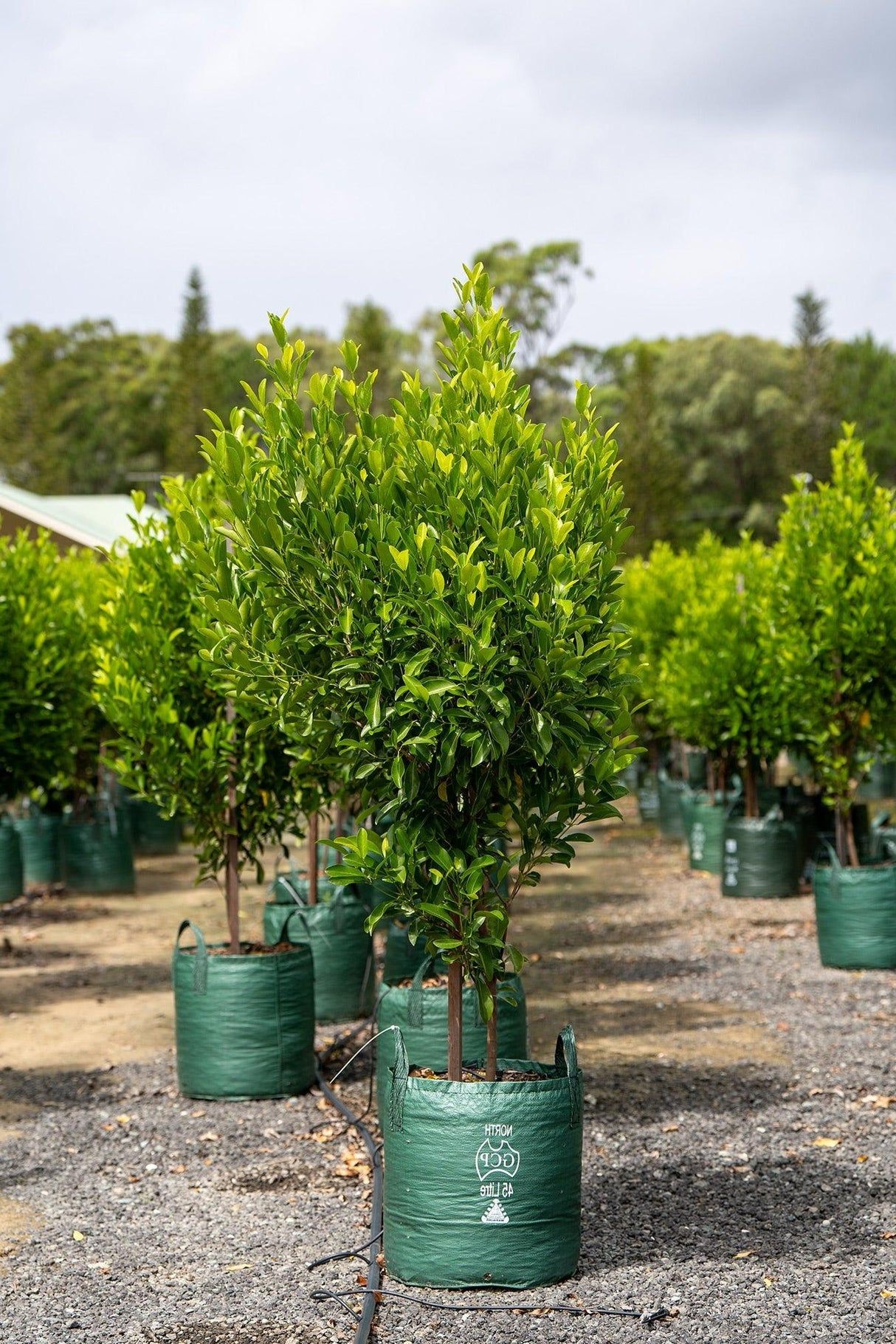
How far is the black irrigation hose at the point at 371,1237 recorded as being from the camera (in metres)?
4.44

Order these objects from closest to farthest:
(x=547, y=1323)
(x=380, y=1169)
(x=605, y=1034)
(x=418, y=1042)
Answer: (x=547, y=1323), (x=380, y=1169), (x=418, y=1042), (x=605, y=1034)

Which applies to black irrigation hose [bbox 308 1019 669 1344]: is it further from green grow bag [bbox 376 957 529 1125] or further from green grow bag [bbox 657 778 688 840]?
green grow bag [bbox 657 778 688 840]

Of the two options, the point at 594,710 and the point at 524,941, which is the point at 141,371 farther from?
the point at 594,710

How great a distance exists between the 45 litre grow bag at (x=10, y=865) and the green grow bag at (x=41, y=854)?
1.16 meters

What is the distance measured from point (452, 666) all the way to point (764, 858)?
8.97 metres

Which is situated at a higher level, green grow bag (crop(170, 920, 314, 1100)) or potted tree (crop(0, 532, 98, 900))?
potted tree (crop(0, 532, 98, 900))

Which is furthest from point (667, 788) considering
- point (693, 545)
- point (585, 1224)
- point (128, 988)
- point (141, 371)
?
point (141, 371)

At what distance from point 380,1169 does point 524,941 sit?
239 inches

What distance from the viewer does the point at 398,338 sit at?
56.5 meters

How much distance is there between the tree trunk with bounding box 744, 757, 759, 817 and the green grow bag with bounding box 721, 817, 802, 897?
506 mm

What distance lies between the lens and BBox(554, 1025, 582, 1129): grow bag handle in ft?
15.6

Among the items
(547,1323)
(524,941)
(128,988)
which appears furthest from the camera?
(524,941)

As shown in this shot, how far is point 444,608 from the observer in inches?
181

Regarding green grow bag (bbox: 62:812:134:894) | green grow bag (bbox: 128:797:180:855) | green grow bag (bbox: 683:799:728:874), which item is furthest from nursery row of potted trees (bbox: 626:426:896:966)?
green grow bag (bbox: 128:797:180:855)
